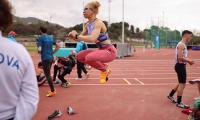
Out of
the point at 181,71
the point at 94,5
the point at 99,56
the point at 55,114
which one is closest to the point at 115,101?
the point at 181,71

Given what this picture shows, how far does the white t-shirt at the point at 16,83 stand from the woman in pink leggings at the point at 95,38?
8.77 feet

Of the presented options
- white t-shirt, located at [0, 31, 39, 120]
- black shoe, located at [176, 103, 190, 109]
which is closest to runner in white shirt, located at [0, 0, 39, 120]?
white t-shirt, located at [0, 31, 39, 120]

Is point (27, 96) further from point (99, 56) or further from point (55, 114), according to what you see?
point (55, 114)

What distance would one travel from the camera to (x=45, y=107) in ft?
27.8

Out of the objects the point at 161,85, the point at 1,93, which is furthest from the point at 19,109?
the point at 161,85

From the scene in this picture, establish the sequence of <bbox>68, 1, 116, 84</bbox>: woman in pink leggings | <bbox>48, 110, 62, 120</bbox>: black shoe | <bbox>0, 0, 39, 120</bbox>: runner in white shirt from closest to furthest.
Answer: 1. <bbox>0, 0, 39, 120</bbox>: runner in white shirt
2. <bbox>68, 1, 116, 84</bbox>: woman in pink leggings
3. <bbox>48, 110, 62, 120</bbox>: black shoe

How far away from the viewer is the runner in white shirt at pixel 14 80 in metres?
2.12

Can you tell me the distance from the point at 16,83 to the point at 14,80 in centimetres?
3

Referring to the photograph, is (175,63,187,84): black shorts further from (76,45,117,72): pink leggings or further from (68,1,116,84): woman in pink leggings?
(76,45,117,72): pink leggings

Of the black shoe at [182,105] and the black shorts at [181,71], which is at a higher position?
the black shorts at [181,71]

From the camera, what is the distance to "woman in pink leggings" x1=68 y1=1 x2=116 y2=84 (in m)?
4.98

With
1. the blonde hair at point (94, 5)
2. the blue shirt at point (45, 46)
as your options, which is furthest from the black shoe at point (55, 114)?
the blonde hair at point (94, 5)

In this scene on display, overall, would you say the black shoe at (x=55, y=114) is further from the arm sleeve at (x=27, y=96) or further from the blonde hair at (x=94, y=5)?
the arm sleeve at (x=27, y=96)

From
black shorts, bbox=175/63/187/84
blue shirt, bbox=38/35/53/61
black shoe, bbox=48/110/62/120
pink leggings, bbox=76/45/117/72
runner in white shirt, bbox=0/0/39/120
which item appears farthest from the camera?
blue shirt, bbox=38/35/53/61
